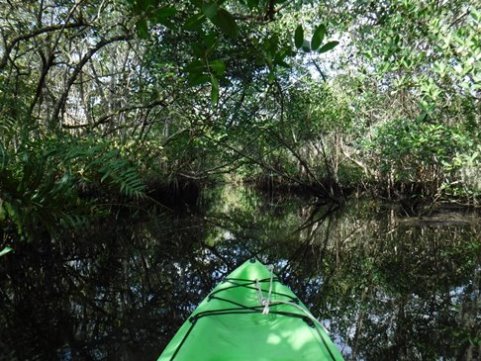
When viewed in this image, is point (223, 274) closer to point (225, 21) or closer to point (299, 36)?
point (299, 36)

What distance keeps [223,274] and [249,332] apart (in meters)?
3.16

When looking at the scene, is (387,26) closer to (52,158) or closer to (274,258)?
(274,258)

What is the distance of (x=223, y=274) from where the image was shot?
6.16 meters

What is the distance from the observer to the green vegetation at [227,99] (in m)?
3.22

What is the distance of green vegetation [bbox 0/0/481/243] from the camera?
322 cm

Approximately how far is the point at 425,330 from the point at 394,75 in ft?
23.5

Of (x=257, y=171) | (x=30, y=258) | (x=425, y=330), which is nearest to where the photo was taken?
(x=425, y=330)

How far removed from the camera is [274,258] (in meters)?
7.27

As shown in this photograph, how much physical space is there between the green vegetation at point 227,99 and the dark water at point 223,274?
0.81 meters

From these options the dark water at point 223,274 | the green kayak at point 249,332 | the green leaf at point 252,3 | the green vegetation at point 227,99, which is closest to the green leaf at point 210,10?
the green vegetation at point 227,99

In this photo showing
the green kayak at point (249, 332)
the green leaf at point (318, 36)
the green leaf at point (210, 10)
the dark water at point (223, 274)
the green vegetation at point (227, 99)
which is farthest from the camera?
the dark water at point (223, 274)

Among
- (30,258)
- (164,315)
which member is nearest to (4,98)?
(30,258)

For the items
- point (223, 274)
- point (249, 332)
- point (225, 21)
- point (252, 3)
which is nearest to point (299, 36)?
point (252, 3)

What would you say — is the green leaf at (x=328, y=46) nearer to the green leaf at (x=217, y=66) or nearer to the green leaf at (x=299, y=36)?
the green leaf at (x=299, y=36)
